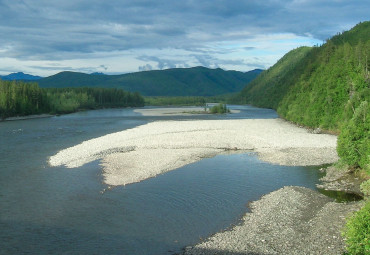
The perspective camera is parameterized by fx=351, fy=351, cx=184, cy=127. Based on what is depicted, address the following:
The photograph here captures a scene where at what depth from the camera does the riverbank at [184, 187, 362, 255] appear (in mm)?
18719

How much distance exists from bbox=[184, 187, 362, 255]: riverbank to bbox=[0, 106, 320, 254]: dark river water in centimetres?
138

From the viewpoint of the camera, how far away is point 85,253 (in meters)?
19.2

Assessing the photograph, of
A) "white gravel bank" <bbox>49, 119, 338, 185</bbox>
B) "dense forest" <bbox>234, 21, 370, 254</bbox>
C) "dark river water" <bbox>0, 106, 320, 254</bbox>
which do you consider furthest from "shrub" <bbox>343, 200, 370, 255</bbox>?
"white gravel bank" <bbox>49, 119, 338, 185</bbox>

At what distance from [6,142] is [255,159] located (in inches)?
1697

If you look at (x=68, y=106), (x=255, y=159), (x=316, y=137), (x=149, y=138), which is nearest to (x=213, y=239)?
(x=255, y=159)

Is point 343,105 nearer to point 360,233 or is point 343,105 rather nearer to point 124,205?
point 124,205

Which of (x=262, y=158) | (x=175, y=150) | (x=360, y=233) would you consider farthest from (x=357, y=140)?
(x=175, y=150)

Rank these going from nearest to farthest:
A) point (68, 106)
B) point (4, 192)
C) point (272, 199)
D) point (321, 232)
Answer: point (321, 232) < point (272, 199) < point (4, 192) < point (68, 106)

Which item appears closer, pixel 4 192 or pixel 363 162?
pixel 4 192

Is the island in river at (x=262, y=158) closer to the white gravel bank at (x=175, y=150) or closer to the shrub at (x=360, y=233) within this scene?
the white gravel bank at (x=175, y=150)

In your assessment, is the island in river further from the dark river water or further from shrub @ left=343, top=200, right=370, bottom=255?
shrub @ left=343, top=200, right=370, bottom=255

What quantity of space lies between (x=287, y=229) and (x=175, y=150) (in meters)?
31.0

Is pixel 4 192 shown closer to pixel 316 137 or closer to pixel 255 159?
pixel 255 159

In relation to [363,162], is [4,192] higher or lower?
lower
